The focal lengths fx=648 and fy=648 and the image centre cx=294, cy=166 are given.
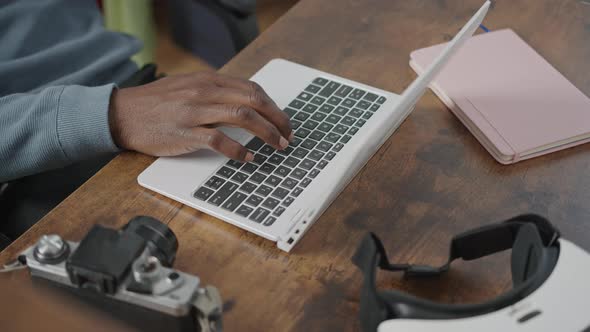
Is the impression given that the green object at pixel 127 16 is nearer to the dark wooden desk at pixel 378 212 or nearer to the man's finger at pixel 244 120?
the dark wooden desk at pixel 378 212

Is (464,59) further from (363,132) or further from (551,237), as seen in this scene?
(551,237)

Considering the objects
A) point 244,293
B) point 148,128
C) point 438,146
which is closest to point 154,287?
point 244,293

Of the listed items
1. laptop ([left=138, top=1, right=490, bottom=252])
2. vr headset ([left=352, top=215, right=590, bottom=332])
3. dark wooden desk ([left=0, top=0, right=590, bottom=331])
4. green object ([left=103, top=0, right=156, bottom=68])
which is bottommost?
green object ([left=103, top=0, right=156, bottom=68])

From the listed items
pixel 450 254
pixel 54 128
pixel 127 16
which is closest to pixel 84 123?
pixel 54 128

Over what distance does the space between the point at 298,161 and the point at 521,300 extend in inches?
12.8

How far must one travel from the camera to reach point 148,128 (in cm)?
80

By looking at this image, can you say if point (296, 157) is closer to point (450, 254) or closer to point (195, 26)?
point (450, 254)

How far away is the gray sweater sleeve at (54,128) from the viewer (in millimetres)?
820

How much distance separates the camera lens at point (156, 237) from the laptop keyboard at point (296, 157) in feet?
0.34

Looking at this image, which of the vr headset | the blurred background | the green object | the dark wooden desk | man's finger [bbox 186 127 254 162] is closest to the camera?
the vr headset

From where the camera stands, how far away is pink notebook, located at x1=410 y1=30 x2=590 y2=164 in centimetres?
79

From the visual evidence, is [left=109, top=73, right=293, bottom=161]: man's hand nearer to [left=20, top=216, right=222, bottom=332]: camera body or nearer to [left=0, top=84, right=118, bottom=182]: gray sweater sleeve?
[left=0, top=84, right=118, bottom=182]: gray sweater sleeve

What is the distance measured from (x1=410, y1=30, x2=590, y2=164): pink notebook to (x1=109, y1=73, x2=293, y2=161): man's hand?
241 millimetres

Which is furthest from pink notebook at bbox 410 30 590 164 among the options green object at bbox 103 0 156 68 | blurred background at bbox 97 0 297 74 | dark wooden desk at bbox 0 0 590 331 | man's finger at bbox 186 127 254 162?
green object at bbox 103 0 156 68
